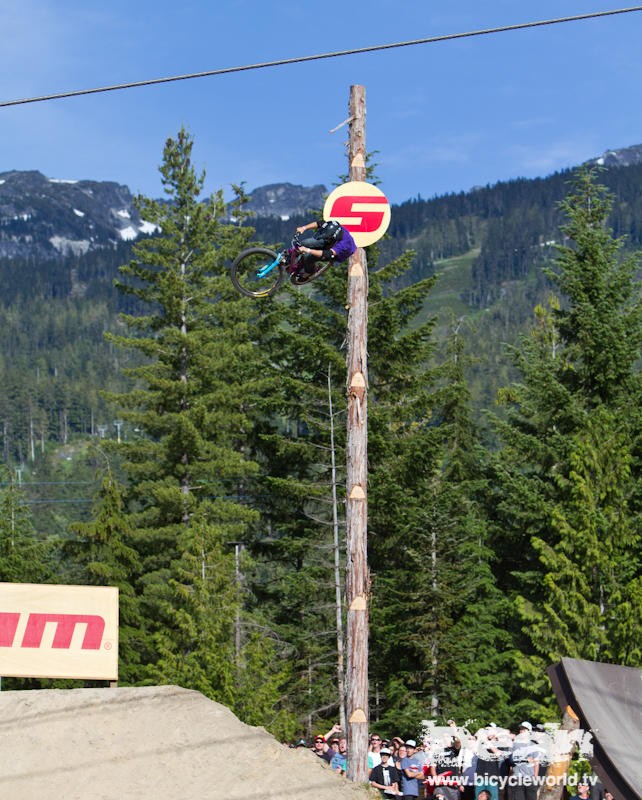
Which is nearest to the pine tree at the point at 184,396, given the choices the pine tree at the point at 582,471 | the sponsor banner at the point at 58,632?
the pine tree at the point at 582,471

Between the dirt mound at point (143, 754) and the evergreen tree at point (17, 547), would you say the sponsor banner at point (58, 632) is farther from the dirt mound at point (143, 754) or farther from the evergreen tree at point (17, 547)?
the evergreen tree at point (17, 547)

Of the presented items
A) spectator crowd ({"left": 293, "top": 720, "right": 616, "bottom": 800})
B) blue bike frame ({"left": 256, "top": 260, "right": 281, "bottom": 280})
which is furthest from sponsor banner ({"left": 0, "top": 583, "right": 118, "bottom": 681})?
blue bike frame ({"left": 256, "top": 260, "right": 281, "bottom": 280})

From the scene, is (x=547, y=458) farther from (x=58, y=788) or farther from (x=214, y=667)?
(x=58, y=788)

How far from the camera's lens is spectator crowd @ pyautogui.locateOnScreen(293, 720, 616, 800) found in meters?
11.5

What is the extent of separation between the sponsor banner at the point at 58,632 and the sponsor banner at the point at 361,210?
653cm

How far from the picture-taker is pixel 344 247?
10008 millimetres

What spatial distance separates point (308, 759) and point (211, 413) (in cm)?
1965

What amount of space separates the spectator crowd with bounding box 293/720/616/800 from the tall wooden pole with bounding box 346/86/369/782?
1.42 metres

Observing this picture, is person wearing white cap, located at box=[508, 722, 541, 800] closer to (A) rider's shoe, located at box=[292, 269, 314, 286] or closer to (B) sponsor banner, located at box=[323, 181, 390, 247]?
(A) rider's shoe, located at box=[292, 269, 314, 286]

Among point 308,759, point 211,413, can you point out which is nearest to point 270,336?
point 211,413

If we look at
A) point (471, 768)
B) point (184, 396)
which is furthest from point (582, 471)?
point (184, 396)

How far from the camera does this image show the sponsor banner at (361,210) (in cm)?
1038

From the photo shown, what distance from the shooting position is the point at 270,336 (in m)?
34.4

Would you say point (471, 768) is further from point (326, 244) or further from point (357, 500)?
point (326, 244)
